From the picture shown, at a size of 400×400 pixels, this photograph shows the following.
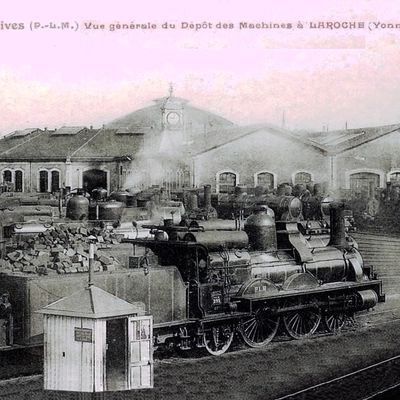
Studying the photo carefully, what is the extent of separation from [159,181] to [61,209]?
Answer: 1.17 m

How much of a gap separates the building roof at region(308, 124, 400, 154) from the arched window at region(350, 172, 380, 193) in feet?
1.39

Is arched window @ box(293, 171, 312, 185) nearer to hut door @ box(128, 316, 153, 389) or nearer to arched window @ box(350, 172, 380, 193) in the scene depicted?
arched window @ box(350, 172, 380, 193)

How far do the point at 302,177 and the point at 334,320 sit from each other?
4.36ft

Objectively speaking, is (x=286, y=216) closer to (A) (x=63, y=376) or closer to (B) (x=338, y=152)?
(B) (x=338, y=152)

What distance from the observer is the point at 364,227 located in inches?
335

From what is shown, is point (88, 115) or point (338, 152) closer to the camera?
point (88, 115)

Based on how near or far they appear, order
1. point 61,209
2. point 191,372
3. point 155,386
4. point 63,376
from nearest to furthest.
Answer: point 63,376
point 155,386
point 191,372
point 61,209

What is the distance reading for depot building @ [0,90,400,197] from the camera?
597 cm

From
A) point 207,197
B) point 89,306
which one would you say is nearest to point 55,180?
point 207,197

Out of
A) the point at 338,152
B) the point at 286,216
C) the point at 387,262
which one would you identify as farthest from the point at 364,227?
the point at 338,152

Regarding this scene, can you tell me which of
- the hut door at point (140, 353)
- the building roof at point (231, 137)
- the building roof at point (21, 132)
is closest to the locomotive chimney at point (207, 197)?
the building roof at point (231, 137)

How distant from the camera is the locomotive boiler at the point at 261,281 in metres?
5.75

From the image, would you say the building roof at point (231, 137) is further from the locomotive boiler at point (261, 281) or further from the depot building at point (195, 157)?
the locomotive boiler at point (261, 281)

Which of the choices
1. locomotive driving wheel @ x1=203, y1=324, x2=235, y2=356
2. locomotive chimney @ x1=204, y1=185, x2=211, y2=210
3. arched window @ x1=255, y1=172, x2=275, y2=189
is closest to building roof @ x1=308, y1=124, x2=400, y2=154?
arched window @ x1=255, y1=172, x2=275, y2=189
